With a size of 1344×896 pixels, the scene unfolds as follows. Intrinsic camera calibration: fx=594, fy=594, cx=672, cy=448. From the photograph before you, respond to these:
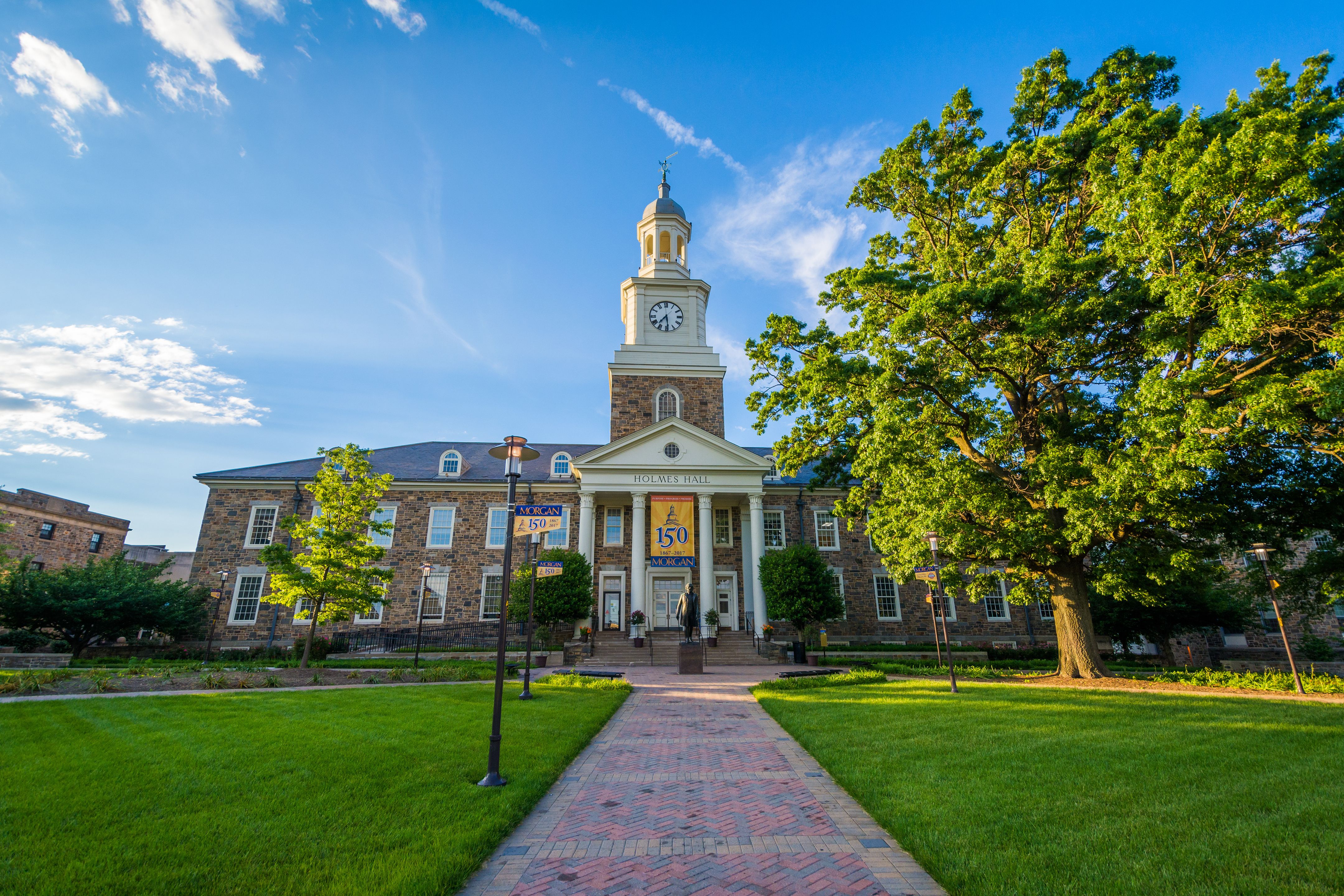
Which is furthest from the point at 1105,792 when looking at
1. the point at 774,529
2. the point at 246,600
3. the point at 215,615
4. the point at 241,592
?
the point at 241,592

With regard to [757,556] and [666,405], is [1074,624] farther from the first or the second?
[666,405]

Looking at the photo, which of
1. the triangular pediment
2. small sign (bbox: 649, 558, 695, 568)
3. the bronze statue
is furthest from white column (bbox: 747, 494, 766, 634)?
the bronze statue

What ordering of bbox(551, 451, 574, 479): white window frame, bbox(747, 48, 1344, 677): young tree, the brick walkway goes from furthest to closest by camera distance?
bbox(551, 451, 574, 479): white window frame
bbox(747, 48, 1344, 677): young tree
the brick walkway

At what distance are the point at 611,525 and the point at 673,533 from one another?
17.0 ft

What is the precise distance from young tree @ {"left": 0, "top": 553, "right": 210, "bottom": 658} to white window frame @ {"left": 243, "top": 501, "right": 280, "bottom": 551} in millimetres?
5309

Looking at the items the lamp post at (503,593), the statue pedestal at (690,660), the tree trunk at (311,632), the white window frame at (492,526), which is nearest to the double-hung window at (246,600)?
the white window frame at (492,526)

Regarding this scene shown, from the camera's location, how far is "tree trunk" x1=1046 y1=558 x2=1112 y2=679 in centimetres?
1598

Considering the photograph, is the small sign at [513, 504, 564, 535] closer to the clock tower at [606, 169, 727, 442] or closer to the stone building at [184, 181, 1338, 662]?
the stone building at [184, 181, 1338, 662]

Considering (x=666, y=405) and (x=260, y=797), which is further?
(x=666, y=405)

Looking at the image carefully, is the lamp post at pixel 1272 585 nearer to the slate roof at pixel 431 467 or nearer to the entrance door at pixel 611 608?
the slate roof at pixel 431 467

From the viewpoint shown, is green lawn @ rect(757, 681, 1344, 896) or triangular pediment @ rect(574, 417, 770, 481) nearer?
green lawn @ rect(757, 681, 1344, 896)

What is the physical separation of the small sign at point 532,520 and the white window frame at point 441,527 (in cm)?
2449

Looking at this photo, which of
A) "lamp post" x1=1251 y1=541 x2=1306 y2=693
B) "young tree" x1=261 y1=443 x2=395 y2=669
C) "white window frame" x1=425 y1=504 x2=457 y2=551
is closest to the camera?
"lamp post" x1=1251 y1=541 x2=1306 y2=693

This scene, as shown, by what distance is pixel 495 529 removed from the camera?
31.8 metres
